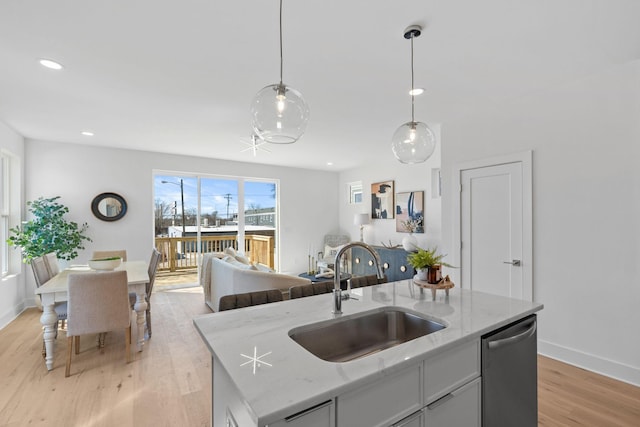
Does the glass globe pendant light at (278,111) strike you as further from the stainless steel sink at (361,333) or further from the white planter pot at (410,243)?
the white planter pot at (410,243)

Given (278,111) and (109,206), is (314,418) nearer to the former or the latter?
(278,111)

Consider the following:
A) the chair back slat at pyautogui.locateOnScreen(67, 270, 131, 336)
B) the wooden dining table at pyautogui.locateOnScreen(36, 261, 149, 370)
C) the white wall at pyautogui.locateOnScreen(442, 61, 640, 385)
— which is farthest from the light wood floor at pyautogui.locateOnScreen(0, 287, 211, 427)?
the white wall at pyautogui.locateOnScreen(442, 61, 640, 385)

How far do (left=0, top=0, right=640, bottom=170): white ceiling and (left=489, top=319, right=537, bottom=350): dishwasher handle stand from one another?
1.82m

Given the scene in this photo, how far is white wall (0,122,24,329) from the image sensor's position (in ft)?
12.4

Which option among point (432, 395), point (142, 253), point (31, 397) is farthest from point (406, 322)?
point (142, 253)

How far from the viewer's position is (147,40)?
2.06m

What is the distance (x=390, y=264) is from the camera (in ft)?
18.4

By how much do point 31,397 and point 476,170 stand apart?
14.7 feet

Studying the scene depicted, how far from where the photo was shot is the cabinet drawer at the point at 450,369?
3.87 feet

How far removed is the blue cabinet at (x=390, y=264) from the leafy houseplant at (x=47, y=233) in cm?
467

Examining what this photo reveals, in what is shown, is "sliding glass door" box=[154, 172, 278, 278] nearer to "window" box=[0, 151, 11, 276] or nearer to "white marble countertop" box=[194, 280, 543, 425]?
"window" box=[0, 151, 11, 276]

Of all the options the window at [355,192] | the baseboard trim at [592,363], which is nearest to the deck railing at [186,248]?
the window at [355,192]

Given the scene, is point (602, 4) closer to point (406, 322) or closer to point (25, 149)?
point (406, 322)

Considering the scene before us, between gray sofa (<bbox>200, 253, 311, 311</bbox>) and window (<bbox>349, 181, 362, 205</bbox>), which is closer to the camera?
gray sofa (<bbox>200, 253, 311, 311</bbox>)
